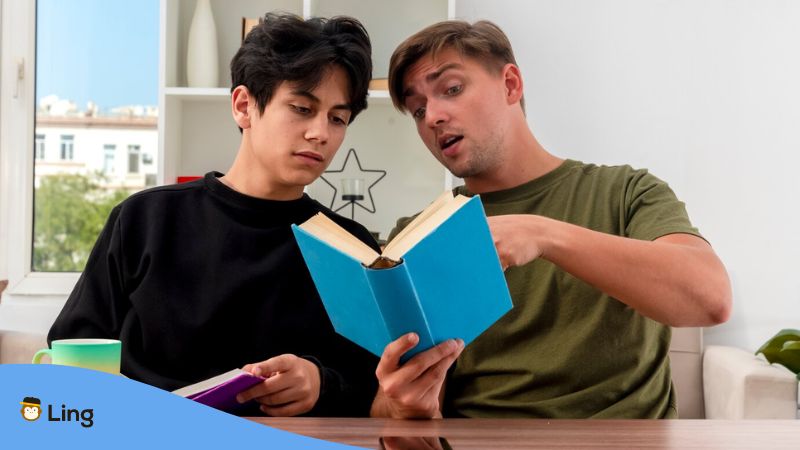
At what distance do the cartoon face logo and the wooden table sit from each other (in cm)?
28

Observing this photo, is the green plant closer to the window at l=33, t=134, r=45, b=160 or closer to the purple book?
the purple book

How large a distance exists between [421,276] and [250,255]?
67cm

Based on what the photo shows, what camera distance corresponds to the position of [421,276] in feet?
2.74

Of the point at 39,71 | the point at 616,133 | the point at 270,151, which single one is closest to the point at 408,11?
the point at 616,133

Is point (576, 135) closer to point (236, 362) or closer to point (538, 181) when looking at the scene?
point (538, 181)

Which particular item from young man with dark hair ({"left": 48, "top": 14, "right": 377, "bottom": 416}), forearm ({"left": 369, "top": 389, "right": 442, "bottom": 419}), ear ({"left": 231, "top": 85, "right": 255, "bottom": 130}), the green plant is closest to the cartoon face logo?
forearm ({"left": 369, "top": 389, "right": 442, "bottom": 419})

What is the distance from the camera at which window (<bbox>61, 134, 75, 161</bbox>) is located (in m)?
3.15

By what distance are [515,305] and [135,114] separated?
209cm

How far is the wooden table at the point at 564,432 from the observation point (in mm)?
832

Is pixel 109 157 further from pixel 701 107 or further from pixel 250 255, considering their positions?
pixel 701 107

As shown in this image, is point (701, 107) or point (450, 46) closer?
point (450, 46)

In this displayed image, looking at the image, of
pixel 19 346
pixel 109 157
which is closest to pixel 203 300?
pixel 19 346

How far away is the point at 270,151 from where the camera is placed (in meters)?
1.46

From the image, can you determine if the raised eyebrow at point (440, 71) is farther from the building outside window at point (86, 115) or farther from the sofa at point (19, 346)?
the building outside window at point (86, 115)
